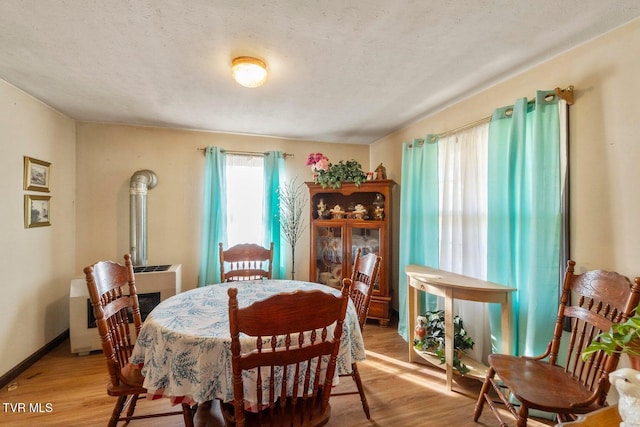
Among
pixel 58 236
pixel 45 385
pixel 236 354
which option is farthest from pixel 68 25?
pixel 45 385

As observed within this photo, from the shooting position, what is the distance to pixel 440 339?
2.29 meters

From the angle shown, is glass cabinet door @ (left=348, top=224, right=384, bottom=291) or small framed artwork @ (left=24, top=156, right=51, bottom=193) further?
glass cabinet door @ (left=348, top=224, right=384, bottom=291)

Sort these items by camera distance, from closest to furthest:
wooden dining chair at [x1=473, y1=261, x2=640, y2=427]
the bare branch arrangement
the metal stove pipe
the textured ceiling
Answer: wooden dining chair at [x1=473, y1=261, x2=640, y2=427], the textured ceiling, the metal stove pipe, the bare branch arrangement

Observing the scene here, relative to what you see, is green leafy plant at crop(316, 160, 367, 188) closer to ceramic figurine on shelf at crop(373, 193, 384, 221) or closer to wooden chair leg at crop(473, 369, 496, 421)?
ceramic figurine on shelf at crop(373, 193, 384, 221)

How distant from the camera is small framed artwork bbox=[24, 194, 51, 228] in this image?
2354 millimetres

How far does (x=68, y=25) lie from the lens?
4.93 feet

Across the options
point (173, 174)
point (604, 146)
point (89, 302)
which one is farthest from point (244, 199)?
point (604, 146)

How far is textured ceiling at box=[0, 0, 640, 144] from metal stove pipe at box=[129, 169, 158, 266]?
799 mm

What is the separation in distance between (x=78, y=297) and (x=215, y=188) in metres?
1.69

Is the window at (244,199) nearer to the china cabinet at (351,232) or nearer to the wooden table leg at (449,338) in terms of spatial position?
the china cabinet at (351,232)

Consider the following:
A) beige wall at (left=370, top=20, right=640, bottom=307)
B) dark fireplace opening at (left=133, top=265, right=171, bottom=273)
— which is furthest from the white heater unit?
beige wall at (left=370, top=20, right=640, bottom=307)

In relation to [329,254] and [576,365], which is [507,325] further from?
[329,254]

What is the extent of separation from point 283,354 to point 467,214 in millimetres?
2044

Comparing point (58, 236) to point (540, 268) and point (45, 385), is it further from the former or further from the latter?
point (540, 268)
